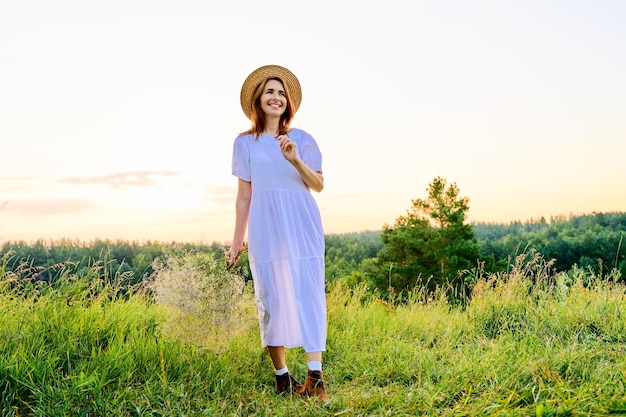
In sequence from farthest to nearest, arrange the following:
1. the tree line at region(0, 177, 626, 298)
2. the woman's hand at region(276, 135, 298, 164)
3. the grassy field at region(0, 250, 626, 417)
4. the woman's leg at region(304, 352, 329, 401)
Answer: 1. the tree line at region(0, 177, 626, 298)
2. the woman's leg at region(304, 352, 329, 401)
3. the woman's hand at region(276, 135, 298, 164)
4. the grassy field at region(0, 250, 626, 417)

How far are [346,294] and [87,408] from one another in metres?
4.56

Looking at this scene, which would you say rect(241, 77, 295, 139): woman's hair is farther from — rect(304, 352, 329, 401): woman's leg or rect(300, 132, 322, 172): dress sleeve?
rect(304, 352, 329, 401): woman's leg

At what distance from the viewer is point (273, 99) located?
446 cm

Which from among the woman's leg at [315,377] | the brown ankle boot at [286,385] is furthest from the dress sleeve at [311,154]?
the brown ankle boot at [286,385]

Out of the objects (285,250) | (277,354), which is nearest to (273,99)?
(285,250)

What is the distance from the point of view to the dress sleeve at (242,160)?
14.6 ft

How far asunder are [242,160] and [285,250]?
744 mm

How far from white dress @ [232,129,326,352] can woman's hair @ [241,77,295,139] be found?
Answer: 0.59ft

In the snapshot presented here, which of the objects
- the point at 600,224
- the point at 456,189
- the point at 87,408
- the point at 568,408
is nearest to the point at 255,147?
the point at 87,408

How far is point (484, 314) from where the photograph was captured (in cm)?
651

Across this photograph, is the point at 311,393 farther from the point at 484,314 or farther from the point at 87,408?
the point at 484,314

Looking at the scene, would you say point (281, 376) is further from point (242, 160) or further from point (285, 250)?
point (242, 160)

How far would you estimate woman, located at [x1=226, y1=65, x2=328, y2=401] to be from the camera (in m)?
4.25

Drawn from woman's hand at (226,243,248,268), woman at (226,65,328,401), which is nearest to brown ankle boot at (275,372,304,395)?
woman at (226,65,328,401)
